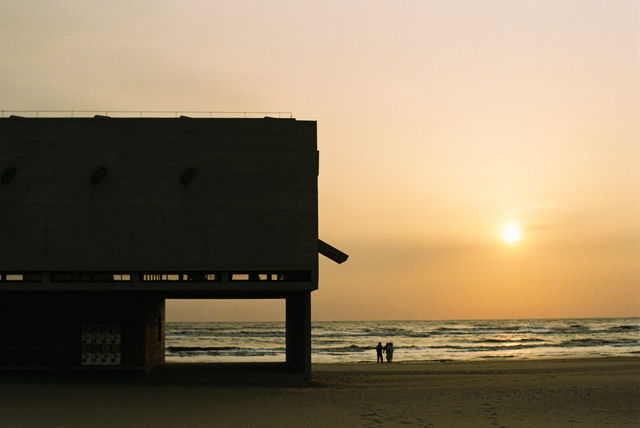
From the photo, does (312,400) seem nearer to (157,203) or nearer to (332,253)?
(332,253)

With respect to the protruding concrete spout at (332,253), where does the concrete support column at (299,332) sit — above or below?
below

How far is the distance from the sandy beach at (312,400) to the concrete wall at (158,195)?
4.06 m

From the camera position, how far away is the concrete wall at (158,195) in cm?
2548

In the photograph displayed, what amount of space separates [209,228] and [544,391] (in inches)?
491

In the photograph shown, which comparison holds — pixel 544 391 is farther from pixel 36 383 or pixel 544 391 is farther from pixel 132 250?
pixel 36 383

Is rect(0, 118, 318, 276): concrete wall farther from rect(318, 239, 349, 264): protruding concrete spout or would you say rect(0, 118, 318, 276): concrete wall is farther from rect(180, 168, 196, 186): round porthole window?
rect(318, 239, 349, 264): protruding concrete spout

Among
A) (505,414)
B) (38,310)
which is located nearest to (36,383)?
(38,310)

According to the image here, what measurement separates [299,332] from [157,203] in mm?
7830

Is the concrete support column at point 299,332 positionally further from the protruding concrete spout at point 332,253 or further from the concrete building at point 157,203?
the protruding concrete spout at point 332,253

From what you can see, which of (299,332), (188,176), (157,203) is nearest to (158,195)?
(157,203)

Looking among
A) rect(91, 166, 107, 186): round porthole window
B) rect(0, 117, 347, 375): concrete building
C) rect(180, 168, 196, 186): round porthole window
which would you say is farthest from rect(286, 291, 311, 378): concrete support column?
rect(91, 166, 107, 186): round porthole window

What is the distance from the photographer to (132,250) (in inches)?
1003

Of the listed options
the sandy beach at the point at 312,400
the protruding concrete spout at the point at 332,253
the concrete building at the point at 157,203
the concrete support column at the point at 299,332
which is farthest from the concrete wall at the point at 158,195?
the sandy beach at the point at 312,400

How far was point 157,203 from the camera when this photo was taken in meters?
25.8
